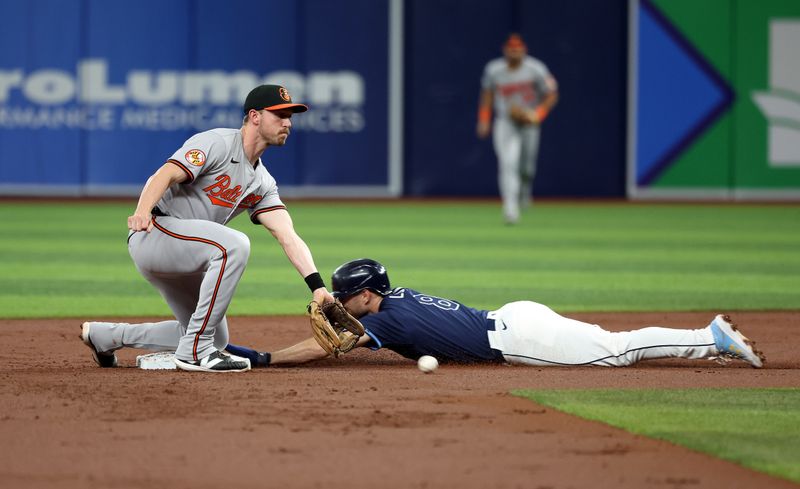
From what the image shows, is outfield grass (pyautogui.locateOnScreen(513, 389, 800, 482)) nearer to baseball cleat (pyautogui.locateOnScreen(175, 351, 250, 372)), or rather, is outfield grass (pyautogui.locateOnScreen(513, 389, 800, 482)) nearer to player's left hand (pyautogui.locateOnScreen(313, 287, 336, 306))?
player's left hand (pyautogui.locateOnScreen(313, 287, 336, 306))

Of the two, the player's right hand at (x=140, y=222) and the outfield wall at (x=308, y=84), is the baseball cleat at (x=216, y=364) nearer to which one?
the player's right hand at (x=140, y=222)

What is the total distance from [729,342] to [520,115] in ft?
34.8

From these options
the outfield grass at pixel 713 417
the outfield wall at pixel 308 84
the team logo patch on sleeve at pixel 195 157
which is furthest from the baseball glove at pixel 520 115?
the outfield grass at pixel 713 417

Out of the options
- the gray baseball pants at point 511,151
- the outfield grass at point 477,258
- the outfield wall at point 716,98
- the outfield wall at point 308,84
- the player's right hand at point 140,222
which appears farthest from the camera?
Answer: the outfield wall at point 716,98

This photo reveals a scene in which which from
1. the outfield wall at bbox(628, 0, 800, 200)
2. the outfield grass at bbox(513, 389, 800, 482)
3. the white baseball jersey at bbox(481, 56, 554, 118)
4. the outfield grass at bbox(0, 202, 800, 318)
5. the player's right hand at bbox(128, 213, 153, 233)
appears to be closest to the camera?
the outfield grass at bbox(513, 389, 800, 482)

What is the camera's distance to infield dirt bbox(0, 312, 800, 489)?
4418mm

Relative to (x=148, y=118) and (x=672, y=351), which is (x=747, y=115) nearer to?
(x=148, y=118)

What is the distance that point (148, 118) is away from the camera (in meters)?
23.5

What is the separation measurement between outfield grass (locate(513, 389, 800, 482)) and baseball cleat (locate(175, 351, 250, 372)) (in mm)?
1450

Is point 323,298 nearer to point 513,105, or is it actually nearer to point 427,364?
point 427,364

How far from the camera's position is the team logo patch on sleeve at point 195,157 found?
6426 millimetres

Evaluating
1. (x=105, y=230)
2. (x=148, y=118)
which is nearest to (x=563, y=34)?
(x=148, y=118)

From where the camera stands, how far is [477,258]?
13578mm

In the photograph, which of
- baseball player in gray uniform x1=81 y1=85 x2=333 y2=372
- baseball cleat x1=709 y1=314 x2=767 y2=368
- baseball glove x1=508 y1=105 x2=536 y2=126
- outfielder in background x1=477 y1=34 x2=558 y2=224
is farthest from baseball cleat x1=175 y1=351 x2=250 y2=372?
baseball glove x1=508 y1=105 x2=536 y2=126
